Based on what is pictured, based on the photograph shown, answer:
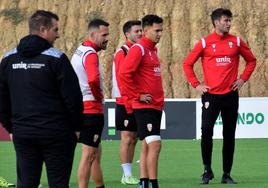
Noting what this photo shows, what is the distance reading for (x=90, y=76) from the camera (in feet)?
35.6

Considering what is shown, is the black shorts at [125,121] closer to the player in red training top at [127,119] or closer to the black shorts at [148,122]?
the player in red training top at [127,119]

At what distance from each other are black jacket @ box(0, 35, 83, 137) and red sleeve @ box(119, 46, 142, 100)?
3.13 m

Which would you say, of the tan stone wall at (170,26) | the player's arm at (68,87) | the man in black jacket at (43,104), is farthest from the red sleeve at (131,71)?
the tan stone wall at (170,26)

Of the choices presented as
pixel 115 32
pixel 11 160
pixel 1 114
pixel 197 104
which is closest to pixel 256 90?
pixel 115 32

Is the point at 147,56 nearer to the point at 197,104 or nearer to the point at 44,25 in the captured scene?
the point at 44,25

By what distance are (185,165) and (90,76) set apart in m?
6.49

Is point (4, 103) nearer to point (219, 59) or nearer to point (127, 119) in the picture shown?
point (127, 119)

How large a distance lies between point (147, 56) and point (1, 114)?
339 centimetres

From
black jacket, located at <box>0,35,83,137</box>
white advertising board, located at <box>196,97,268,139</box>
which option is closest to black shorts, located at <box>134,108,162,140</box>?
black jacket, located at <box>0,35,83,137</box>

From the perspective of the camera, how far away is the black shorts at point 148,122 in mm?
11602

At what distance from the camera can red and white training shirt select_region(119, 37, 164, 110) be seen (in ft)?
38.4

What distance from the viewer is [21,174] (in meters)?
8.70

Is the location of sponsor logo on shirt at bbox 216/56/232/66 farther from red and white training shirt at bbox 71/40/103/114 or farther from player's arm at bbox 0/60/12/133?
player's arm at bbox 0/60/12/133

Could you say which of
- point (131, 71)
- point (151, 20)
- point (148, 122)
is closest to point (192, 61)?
point (151, 20)
